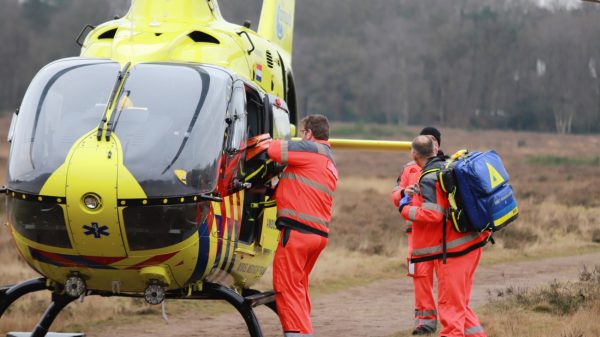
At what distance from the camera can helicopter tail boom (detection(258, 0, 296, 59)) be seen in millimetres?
11570

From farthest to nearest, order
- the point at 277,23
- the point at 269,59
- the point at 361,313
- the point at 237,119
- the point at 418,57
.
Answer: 1. the point at 418,57
2. the point at 277,23
3. the point at 361,313
4. the point at 269,59
5. the point at 237,119

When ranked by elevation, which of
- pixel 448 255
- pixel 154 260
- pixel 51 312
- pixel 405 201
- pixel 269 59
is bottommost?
pixel 51 312

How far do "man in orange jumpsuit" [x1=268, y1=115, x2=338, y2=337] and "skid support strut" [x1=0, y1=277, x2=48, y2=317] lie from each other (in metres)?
1.80

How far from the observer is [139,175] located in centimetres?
654

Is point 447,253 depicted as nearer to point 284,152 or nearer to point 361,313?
point 284,152

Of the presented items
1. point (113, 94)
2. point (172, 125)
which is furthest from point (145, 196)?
point (113, 94)

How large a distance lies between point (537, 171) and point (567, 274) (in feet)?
69.3

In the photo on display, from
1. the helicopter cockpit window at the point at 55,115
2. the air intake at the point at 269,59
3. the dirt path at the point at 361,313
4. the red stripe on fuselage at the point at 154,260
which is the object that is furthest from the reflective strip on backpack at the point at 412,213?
the helicopter cockpit window at the point at 55,115

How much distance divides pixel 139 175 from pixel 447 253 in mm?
2649

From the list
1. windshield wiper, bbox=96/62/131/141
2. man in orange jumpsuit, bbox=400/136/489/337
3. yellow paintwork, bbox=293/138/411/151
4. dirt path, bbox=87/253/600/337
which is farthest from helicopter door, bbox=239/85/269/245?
yellow paintwork, bbox=293/138/411/151

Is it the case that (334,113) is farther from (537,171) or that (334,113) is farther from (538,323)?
(538,323)

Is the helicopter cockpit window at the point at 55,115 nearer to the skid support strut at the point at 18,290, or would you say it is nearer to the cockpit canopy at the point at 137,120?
the cockpit canopy at the point at 137,120

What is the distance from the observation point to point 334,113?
6147cm

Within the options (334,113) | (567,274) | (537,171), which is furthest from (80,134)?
(334,113)
